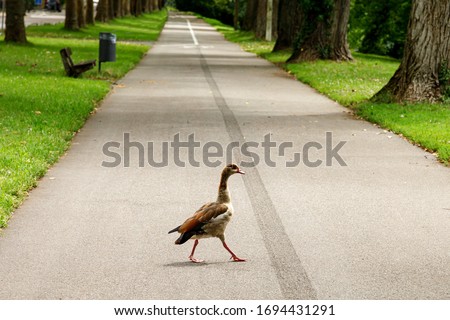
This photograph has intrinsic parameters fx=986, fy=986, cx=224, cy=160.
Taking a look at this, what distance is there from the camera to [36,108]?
1716 cm

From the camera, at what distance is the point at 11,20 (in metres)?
35.1

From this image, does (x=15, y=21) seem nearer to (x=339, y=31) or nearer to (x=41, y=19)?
(x=339, y=31)

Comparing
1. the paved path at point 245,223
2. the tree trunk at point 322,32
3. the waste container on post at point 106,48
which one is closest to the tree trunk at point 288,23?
the tree trunk at point 322,32

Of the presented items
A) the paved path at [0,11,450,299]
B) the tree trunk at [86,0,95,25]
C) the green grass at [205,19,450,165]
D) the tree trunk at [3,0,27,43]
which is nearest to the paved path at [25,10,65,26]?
the tree trunk at [86,0,95,25]

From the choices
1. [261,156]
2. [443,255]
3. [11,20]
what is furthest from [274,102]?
[11,20]

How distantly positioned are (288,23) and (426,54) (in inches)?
739

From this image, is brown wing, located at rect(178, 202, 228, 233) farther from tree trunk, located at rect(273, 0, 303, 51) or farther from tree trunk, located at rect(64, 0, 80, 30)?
tree trunk, located at rect(64, 0, 80, 30)

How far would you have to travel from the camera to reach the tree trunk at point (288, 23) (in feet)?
124

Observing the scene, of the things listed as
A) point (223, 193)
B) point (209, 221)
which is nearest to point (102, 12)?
point (223, 193)

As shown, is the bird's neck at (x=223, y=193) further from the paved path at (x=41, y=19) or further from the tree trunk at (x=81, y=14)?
the paved path at (x=41, y=19)

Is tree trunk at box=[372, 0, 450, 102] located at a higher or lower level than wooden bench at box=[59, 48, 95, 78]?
higher

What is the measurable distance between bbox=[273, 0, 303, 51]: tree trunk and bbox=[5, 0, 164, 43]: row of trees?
9.99 meters

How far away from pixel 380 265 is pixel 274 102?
44.5 ft

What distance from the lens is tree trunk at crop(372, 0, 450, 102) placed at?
1998cm
